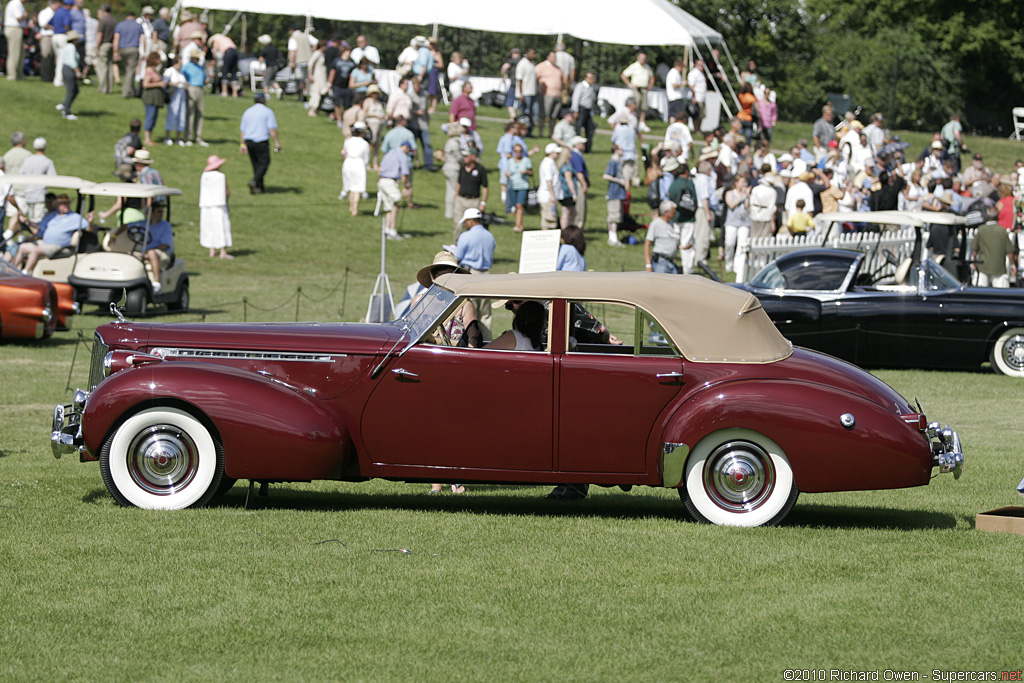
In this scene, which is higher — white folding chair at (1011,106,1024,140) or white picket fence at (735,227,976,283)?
white folding chair at (1011,106,1024,140)

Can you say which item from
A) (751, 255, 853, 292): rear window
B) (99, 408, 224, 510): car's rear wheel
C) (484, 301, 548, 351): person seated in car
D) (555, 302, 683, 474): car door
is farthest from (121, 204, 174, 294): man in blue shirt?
(555, 302, 683, 474): car door

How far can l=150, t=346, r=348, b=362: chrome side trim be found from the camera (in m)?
8.23

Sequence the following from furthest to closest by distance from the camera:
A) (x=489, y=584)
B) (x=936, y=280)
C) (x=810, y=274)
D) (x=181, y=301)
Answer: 1. (x=181, y=301)
2. (x=810, y=274)
3. (x=936, y=280)
4. (x=489, y=584)

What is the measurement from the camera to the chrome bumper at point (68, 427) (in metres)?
8.12

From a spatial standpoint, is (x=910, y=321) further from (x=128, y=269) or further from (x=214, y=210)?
(x=214, y=210)

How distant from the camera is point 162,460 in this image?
8.10m

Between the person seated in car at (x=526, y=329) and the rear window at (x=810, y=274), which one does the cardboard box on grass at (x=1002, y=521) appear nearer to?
the person seated in car at (x=526, y=329)

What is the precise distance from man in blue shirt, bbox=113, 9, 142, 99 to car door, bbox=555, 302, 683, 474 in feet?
88.4

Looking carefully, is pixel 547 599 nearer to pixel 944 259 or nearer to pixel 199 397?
pixel 199 397

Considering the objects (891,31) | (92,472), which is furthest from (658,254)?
(891,31)

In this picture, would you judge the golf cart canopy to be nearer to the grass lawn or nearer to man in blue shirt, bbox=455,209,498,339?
man in blue shirt, bbox=455,209,498,339

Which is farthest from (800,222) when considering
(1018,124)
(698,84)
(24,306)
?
(1018,124)

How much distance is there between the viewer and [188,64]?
2986 cm

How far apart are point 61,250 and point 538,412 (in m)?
13.9
